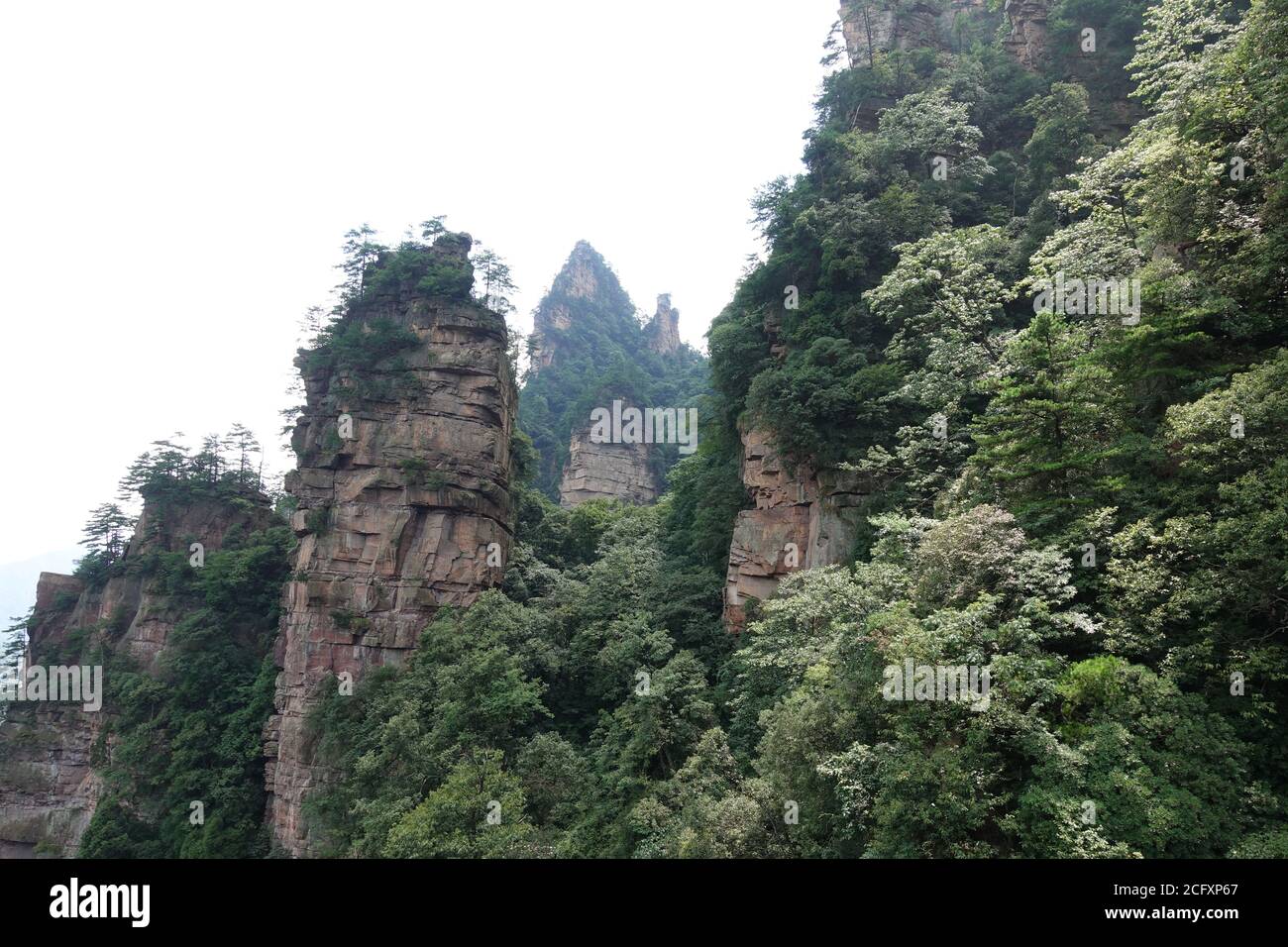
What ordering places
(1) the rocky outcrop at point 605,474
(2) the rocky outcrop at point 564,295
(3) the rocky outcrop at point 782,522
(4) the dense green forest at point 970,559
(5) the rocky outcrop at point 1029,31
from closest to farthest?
(4) the dense green forest at point 970,559
(3) the rocky outcrop at point 782,522
(5) the rocky outcrop at point 1029,31
(1) the rocky outcrop at point 605,474
(2) the rocky outcrop at point 564,295

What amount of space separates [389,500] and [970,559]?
21.6 m

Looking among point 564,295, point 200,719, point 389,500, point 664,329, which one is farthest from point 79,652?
point 664,329

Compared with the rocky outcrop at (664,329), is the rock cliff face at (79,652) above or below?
below

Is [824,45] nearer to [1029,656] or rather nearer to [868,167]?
[868,167]

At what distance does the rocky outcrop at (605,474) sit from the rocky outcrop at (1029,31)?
1335 inches

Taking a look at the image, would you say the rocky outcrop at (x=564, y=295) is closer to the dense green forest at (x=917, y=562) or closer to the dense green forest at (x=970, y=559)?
the dense green forest at (x=917, y=562)

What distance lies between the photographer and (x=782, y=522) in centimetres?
1939

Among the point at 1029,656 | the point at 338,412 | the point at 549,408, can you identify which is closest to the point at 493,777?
the point at 1029,656

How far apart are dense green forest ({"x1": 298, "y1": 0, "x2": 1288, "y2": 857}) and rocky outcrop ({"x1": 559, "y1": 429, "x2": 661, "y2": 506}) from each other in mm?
25496

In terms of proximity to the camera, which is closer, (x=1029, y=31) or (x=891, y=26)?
(x=1029, y=31)

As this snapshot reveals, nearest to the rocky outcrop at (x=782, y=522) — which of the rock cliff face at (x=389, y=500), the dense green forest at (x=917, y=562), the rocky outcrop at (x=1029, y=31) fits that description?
the dense green forest at (x=917, y=562)

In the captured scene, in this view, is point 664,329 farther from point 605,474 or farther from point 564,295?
point 605,474

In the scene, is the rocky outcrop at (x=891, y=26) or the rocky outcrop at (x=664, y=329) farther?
the rocky outcrop at (x=664, y=329)

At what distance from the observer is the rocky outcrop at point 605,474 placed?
Result: 5094 cm
